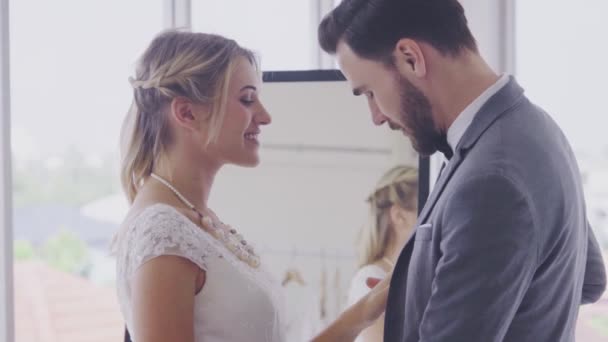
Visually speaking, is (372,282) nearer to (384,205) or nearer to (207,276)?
(384,205)

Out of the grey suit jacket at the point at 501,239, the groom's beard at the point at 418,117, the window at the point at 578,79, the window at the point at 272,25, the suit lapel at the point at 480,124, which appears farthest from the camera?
the window at the point at 272,25

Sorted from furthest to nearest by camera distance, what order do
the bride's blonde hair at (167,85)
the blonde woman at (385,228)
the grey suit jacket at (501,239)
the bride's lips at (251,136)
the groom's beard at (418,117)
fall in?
the blonde woman at (385,228) → the bride's lips at (251,136) → the bride's blonde hair at (167,85) → the groom's beard at (418,117) → the grey suit jacket at (501,239)

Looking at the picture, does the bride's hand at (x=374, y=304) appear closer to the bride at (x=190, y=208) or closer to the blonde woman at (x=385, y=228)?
the bride at (x=190, y=208)

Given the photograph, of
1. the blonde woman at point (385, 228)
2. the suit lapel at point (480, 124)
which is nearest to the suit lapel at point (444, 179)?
the suit lapel at point (480, 124)

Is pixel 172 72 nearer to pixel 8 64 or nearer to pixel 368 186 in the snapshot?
pixel 368 186

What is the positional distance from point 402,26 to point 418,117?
0.59 feet

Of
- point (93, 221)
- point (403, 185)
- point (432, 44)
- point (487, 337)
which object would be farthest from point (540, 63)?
point (93, 221)

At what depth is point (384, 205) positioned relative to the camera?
198cm

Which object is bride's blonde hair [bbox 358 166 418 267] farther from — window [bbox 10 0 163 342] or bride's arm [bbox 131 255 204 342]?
window [bbox 10 0 163 342]

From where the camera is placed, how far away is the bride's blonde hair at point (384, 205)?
1941 millimetres

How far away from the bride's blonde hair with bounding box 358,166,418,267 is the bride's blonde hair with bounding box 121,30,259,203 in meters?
0.64

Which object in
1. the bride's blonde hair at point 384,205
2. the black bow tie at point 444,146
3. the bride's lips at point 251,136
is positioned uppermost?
the black bow tie at point 444,146

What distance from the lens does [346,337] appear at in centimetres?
165

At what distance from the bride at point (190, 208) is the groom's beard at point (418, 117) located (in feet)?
1.39
